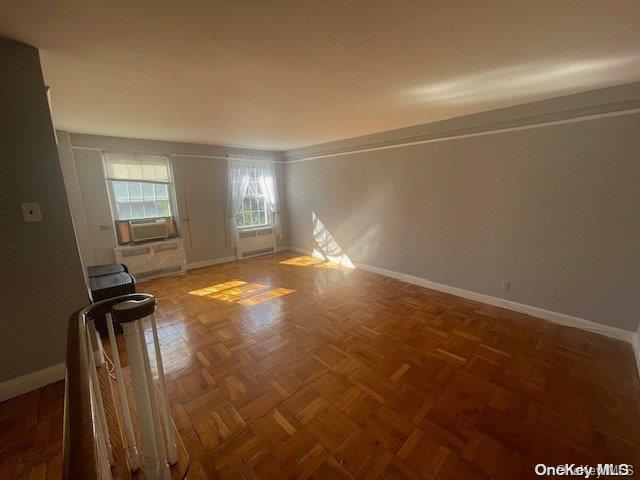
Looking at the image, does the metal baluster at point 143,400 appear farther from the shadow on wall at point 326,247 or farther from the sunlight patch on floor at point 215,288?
the shadow on wall at point 326,247

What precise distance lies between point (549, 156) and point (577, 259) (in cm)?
103

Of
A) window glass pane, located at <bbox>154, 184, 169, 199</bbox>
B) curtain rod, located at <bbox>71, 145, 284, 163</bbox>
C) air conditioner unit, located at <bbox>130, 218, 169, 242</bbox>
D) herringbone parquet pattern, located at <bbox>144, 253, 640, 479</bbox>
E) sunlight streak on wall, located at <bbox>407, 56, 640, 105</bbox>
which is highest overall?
sunlight streak on wall, located at <bbox>407, 56, 640, 105</bbox>

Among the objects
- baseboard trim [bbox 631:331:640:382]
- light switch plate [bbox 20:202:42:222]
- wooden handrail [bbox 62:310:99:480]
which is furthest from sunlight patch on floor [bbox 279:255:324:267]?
wooden handrail [bbox 62:310:99:480]

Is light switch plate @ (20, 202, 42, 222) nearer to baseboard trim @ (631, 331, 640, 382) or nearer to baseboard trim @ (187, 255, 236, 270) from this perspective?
baseboard trim @ (187, 255, 236, 270)

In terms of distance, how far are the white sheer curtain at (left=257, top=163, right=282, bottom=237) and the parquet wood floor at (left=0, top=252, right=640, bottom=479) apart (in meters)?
3.03

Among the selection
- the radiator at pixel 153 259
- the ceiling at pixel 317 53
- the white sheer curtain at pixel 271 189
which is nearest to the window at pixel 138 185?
the radiator at pixel 153 259

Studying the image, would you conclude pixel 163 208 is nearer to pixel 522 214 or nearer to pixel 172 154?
pixel 172 154

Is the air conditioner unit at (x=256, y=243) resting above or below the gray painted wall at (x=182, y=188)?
below

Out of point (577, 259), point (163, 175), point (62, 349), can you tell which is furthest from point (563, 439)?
point (163, 175)

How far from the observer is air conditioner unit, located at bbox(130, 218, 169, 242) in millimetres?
3933

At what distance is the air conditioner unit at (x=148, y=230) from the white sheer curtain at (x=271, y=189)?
2.02 m

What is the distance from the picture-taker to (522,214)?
2.67 m

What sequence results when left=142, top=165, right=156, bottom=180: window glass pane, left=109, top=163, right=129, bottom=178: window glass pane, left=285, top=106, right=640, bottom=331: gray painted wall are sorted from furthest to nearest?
left=142, top=165, right=156, bottom=180: window glass pane < left=109, top=163, right=129, bottom=178: window glass pane < left=285, top=106, right=640, bottom=331: gray painted wall

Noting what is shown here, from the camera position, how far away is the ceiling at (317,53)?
1189mm
